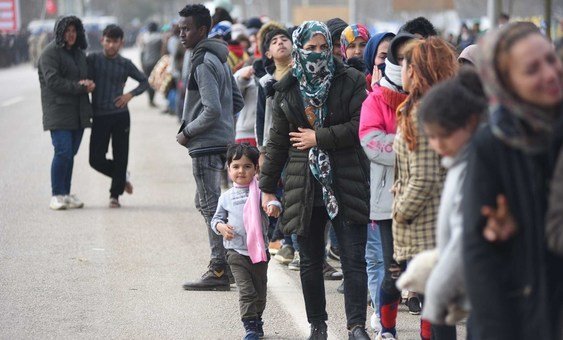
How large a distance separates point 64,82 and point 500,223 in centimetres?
796

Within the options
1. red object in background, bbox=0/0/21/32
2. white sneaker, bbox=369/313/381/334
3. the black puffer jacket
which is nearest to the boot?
the black puffer jacket

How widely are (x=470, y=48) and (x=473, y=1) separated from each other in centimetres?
4658

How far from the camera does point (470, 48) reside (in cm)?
720

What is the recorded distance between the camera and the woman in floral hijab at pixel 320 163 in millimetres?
6062

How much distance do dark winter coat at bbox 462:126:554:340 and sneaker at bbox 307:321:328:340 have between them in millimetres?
2755

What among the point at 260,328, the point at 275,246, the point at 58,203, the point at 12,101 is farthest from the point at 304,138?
the point at 12,101

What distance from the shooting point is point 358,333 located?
607 centimetres

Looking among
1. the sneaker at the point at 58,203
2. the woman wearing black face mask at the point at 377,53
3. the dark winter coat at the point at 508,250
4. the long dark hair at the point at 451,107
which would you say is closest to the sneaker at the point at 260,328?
the woman wearing black face mask at the point at 377,53

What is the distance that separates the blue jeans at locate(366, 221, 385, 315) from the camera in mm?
6512

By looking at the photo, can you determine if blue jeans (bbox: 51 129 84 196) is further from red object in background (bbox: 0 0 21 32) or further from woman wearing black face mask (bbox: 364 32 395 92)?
red object in background (bbox: 0 0 21 32)

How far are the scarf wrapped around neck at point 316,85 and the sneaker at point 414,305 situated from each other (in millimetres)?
1289

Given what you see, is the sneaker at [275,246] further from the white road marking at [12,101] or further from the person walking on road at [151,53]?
the white road marking at [12,101]

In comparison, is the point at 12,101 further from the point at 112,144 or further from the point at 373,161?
the point at 373,161

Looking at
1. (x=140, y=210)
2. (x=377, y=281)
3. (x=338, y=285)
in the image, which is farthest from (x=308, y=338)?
(x=140, y=210)
